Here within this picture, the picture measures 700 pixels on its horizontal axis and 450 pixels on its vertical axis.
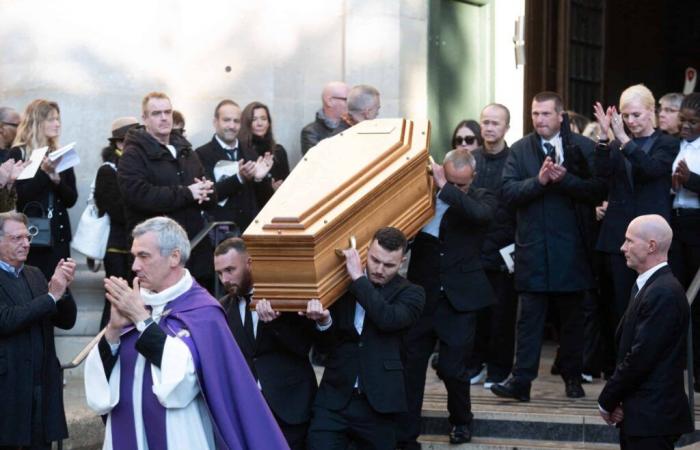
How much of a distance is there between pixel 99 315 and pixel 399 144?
10.9 feet

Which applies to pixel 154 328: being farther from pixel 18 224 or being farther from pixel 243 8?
pixel 243 8

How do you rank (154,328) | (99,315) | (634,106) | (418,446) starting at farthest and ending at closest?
(99,315) < (634,106) < (418,446) < (154,328)

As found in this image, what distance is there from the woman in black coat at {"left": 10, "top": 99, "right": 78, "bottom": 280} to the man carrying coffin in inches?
139

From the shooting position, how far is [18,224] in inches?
344

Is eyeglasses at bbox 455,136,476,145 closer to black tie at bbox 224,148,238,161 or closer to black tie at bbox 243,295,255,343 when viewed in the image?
black tie at bbox 224,148,238,161

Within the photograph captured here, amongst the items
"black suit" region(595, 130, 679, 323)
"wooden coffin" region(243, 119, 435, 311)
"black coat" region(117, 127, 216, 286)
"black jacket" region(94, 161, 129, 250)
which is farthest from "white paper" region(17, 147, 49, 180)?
"black suit" region(595, 130, 679, 323)

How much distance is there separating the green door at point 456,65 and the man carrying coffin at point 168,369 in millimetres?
5980

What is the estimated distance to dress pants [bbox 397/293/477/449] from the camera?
9539mm

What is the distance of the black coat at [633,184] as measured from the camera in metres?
10.1

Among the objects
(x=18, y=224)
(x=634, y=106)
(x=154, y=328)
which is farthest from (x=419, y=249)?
(x=154, y=328)

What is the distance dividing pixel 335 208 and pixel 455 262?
60.4 inches

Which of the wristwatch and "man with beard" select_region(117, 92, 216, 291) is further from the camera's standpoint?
"man with beard" select_region(117, 92, 216, 291)

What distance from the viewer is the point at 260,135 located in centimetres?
1134

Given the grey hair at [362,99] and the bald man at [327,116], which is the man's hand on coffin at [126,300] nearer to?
the grey hair at [362,99]
